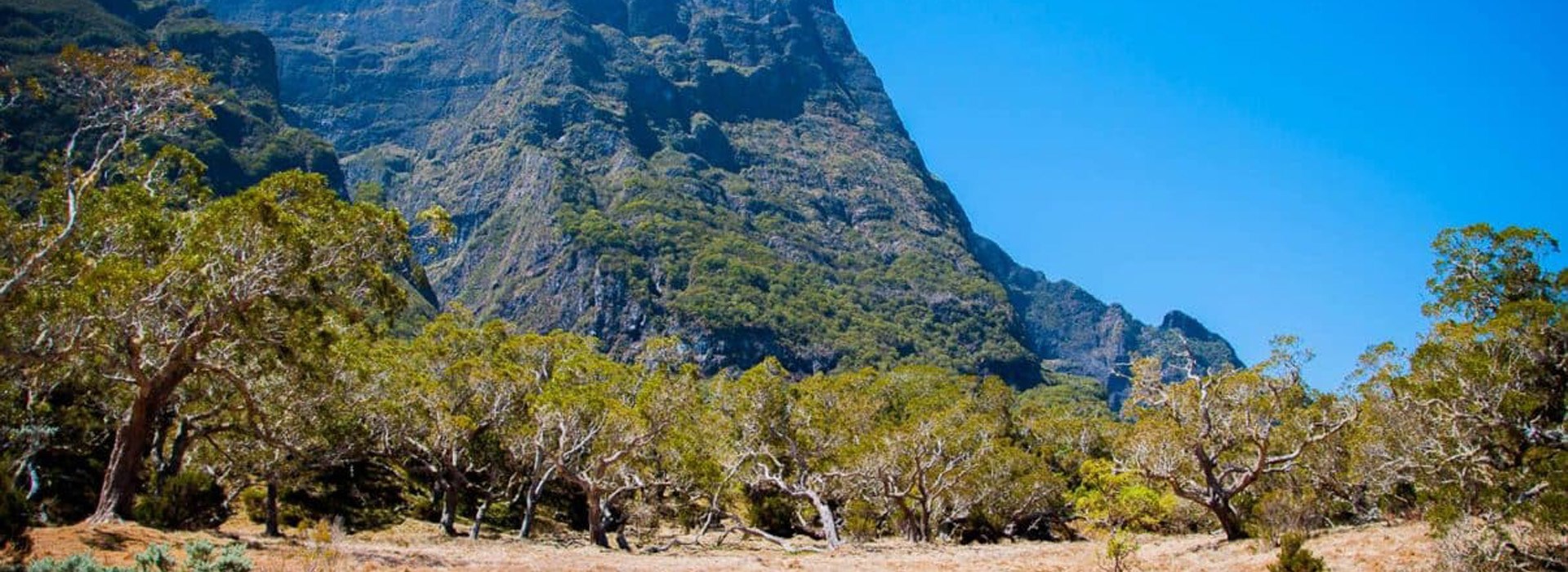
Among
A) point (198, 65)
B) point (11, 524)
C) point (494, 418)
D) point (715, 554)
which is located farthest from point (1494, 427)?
point (198, 65)

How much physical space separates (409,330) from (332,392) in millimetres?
106647

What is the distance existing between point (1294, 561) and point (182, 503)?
25.5 m

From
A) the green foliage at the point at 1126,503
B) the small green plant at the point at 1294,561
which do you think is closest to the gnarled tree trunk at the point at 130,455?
the small green plant at the point at 1294,561

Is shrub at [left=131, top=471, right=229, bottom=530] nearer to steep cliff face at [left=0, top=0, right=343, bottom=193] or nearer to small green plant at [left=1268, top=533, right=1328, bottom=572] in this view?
small green plant at [left=1268, top=533, right=1328, bottom=572]

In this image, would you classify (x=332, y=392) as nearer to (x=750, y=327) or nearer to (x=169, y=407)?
(x=169, y=407)

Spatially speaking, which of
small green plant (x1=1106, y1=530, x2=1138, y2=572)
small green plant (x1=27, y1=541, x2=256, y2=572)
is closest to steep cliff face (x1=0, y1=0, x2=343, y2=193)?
small green plant (x1=27, y1=541, x2=256, y2=572)

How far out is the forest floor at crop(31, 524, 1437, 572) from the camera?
15391 millimetres

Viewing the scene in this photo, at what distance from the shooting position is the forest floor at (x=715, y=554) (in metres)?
15.4

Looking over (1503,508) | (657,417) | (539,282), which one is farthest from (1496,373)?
(539,282)

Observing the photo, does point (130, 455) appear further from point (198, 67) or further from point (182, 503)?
point (198, 67)

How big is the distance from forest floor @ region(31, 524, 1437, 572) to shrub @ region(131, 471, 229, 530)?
1583 millimetres

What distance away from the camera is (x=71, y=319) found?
16688 mm

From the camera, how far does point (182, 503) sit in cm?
2197

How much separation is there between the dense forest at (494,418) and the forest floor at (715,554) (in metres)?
1.20
